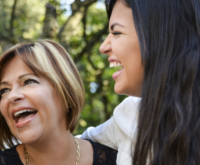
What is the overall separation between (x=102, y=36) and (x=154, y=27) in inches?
237

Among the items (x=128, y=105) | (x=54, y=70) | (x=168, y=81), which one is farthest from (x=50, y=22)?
(x=168, y=81)

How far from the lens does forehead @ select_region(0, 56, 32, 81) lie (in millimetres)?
2297

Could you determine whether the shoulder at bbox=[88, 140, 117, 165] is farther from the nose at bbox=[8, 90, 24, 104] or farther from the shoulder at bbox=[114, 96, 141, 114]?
the nose at bbox=[8, 90, 24, 104]

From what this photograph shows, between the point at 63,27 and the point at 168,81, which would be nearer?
Answer: the point at 168,81

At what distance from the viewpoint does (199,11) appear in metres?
1.84

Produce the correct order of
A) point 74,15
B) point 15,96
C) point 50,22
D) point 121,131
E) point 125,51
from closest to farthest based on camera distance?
A: point 125,51 < point 15,96 < point 121,131 < point 50,22 < point 74,15

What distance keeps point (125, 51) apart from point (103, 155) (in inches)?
40.8

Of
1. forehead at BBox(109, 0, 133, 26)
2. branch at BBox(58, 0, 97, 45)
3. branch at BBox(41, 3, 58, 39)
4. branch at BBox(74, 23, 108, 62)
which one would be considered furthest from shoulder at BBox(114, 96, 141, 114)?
branch at BBox(74, 23, 108, 62)

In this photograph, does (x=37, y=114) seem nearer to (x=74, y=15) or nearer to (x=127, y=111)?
(x=127, y=111)

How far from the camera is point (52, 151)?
2.40 meters

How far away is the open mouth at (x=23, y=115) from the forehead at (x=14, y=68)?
0.30m

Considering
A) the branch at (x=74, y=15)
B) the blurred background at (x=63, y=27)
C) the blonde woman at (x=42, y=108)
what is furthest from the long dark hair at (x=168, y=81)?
the branch at (x=74, y=15)

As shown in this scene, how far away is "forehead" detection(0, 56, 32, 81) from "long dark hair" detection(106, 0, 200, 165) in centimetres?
100

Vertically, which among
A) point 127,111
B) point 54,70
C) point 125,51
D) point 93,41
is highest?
point 93,41
